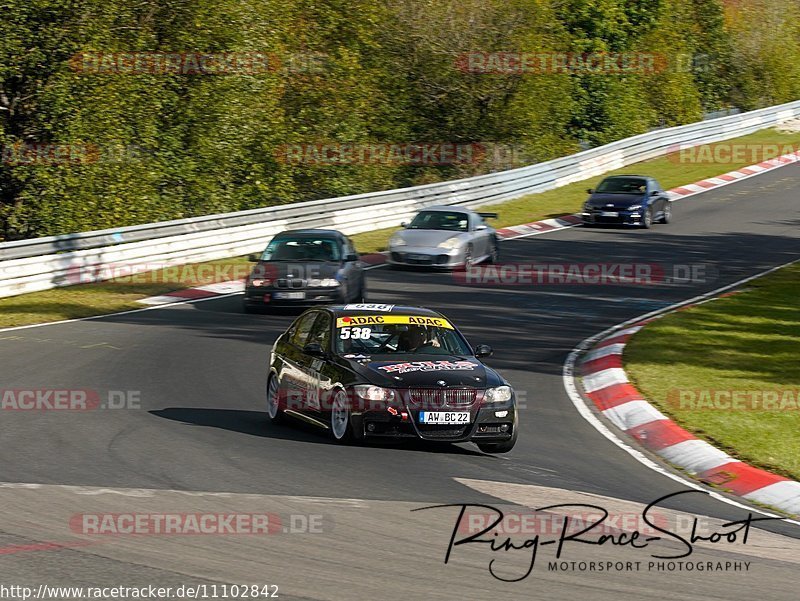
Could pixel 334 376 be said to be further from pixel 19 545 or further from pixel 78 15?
pixel 78 15

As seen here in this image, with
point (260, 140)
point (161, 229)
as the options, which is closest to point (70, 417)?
point (161, 229)

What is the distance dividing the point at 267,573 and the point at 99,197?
2807cm

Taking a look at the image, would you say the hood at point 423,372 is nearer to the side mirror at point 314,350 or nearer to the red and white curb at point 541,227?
the side mirror at point 314,350

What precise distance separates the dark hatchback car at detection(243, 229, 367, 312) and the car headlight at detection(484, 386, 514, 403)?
33.1ft

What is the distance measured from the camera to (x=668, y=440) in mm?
11789

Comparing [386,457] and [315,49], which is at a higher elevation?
[315,49]

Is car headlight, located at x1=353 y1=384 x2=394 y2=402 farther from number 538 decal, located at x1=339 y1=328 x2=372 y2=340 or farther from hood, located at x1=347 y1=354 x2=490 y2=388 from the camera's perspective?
number 538 decal, located at x1=339 y1=328 x2=372 y2=340

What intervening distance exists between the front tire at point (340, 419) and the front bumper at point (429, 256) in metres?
14.7

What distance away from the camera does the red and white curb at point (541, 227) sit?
2403 cm

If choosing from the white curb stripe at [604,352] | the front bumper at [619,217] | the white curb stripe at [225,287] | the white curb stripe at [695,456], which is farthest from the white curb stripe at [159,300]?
the front bumper at [619,217]

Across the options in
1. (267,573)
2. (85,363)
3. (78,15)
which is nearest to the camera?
(267,573)

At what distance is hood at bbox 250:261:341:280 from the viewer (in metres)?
21.2

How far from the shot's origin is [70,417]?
12.6m

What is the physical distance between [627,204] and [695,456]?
23.1 meters
